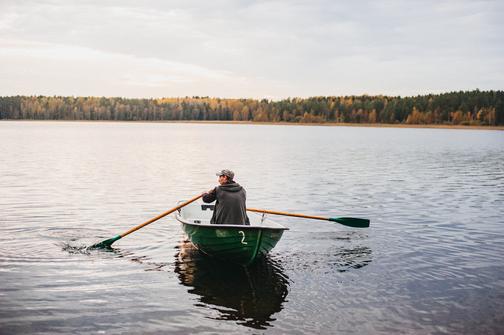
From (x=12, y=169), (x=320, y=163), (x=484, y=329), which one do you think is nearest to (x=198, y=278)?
(x=484, y=329)

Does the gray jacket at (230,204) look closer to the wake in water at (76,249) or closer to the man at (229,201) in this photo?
the man at (229,201)

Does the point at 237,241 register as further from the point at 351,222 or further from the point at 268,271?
the point at 351,222

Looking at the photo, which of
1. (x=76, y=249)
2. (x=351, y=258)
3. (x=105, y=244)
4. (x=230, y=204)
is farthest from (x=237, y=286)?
(x=76, y=249)

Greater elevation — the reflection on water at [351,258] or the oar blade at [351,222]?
the oar blade at [351,222]

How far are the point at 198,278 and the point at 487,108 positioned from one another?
19471cm

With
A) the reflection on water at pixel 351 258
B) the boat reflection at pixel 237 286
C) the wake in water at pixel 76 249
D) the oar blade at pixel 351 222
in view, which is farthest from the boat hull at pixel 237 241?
the oar blade at pixel 351 222

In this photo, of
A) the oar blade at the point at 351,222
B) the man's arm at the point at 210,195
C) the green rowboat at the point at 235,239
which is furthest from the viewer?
the oar blade at the point at 351,222

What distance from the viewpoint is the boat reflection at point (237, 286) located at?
10.5 metres

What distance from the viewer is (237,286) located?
12.1 metres

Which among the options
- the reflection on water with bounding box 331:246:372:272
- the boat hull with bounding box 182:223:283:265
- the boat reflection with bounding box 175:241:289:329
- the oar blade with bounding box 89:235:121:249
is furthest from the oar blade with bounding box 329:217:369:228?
the oar blade with bounding box 89:235:121:249

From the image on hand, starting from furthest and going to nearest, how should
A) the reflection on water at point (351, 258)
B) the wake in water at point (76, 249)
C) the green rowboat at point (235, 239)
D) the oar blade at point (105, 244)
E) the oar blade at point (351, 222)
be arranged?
1. the oar blade at point (351, 222)
2. the oar blade at point (105, 244)
3. the wake in water at point (76, 249)
4. the reflection on water at point (351, 258)
5. the green rowboat at point (235, 239)

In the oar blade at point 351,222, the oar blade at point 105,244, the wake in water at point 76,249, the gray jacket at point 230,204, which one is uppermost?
the gray jacket at point 230,204

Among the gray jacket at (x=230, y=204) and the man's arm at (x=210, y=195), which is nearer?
the gray jacket at (x=230, y=204)

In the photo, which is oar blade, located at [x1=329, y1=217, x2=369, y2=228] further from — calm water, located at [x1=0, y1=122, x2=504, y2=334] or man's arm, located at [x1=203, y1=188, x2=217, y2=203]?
man's arm, located at [x1=203, y1=188, x2=217, y2=203]
